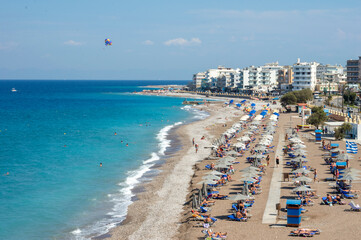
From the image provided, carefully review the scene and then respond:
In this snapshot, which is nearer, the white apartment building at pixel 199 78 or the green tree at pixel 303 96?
the green tree at pixel 303 96

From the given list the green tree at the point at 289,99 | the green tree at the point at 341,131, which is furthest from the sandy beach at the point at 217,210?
the green tree at the point at 289,99

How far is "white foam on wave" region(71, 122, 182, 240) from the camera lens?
72.3 feet

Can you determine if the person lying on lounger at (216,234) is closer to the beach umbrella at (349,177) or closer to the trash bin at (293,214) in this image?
the trash bin at (293,214)

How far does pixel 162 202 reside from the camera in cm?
2623

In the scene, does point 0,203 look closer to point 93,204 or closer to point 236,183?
point 93,204

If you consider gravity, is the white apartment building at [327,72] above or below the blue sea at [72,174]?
above

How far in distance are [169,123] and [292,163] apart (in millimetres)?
39770

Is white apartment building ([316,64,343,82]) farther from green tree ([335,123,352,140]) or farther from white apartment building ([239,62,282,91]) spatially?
green tree ([335,123,352,140])

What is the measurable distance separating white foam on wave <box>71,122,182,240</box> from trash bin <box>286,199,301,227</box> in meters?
9.34

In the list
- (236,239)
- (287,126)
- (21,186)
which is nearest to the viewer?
(236,239)

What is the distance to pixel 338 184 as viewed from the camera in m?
25.1

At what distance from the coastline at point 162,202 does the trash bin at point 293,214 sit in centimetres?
554

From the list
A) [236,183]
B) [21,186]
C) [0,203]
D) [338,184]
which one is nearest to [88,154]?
[21,186]

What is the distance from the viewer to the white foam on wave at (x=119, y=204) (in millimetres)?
22047
